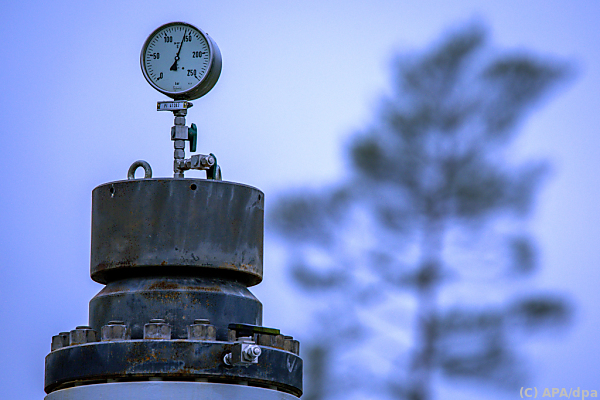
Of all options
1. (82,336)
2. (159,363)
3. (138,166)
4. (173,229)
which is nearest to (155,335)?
(159,363)

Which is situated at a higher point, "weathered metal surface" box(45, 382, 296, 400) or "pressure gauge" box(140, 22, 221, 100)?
"pressure gauge" box(140, 22, 221, 100)

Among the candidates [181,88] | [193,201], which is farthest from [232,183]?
[181,88]

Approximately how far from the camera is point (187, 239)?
17.6 feet

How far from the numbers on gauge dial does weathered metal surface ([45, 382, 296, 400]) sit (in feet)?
5.41

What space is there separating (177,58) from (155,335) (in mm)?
1566

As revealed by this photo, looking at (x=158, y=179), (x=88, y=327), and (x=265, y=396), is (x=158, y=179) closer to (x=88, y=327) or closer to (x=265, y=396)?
(x=88, y=327)

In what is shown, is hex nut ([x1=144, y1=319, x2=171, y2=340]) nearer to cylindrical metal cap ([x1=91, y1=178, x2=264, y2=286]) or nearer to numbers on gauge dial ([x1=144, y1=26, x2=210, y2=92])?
cylindrical metal cap ([x1=91, y1=178, x2=264, y2=286])

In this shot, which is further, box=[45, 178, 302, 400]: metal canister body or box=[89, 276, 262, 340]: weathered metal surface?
box=[89, 276, 262, 340]: weathered metal surface

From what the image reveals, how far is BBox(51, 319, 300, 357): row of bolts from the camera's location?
5148 millimetres

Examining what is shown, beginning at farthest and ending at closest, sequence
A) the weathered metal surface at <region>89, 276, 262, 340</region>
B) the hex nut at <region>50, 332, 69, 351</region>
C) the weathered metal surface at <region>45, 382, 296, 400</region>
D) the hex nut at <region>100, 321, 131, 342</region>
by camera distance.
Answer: the hex nut at <region>50, 332, 69, 351</region>, the weathered metal surface at <region>89, 276, 262, 340</region>, the hex nut at <region>100, 321, 131, 342</region>, the weathered metal surface at <region>45, 382, 296, 400</region>

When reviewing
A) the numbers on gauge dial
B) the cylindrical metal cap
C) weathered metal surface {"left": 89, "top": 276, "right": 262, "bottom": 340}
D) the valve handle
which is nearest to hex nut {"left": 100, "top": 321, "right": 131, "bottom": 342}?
weathered metal surface {"left": 89, "top": 276, "right": 262, "bottom": 340}

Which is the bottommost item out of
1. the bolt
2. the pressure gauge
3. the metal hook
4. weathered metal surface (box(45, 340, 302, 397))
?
weathered metal surface (box(45, 340, 302, 397))

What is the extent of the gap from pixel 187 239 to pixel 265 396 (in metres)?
0.91

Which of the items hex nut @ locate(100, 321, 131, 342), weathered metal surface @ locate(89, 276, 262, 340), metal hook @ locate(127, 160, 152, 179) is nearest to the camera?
hex nut @ locate(100, 321, 131, 342)
